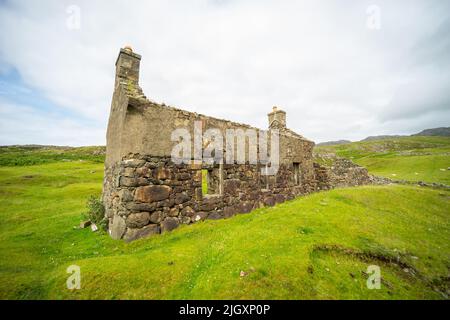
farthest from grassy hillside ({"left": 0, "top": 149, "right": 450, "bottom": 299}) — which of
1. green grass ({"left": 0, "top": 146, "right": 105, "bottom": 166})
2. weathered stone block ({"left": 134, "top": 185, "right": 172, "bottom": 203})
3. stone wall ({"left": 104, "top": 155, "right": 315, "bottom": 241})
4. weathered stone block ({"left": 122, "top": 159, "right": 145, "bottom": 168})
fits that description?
green grass ({"left": 0, "top": 146, "right": 105, "bottom": 166})

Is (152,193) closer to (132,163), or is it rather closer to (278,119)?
(132,163)

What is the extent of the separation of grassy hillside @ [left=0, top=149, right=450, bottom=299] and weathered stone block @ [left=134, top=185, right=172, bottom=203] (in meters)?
1.47

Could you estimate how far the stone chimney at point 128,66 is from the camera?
9.08m

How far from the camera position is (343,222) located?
8.55 m

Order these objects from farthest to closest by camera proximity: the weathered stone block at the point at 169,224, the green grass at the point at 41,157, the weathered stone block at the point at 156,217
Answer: the green grass at the point at 41,157 < the weathered stone block at the point at 169,224 < the weathered stone block at the point at 156,217

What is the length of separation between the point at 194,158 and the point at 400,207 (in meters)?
11.7

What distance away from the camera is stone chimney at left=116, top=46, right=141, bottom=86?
29.8ft

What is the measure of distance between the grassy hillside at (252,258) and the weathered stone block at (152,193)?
147cm

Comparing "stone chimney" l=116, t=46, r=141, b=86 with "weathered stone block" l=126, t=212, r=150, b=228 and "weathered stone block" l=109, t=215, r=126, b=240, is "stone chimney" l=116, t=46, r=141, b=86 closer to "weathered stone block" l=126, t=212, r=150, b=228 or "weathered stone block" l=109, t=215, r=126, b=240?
"weathered stone block" l=126, t=212, r=150, b=228

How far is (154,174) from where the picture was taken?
26.9 feet

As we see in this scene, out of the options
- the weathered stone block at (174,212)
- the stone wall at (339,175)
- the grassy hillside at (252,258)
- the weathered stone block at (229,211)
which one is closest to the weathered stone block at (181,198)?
the weathered stone block at (174,212)

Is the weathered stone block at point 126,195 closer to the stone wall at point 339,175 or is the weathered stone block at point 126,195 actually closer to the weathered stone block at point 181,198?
the weathered stone block at point 181,198
